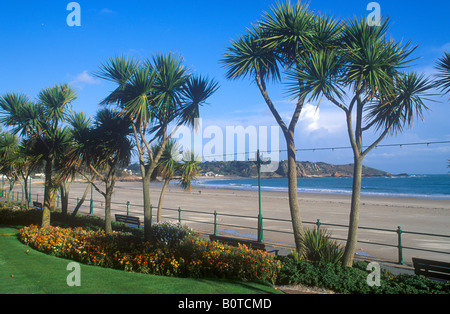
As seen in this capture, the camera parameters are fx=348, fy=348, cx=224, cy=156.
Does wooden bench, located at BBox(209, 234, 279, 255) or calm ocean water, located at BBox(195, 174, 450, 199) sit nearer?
wooden bench, located at BBox(209, 234, 279, 255)

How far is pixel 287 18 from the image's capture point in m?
8.29

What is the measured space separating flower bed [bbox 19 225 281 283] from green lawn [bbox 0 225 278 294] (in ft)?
1.69

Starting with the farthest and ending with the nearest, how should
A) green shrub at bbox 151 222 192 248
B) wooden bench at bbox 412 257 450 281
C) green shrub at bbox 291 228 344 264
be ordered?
1. green shrub at bbox 151 222 192 248
2. green shrub at bbox 291 228 344 264
3. wooden bench at bbox 412 257 450 281

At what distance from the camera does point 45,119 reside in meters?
13.6

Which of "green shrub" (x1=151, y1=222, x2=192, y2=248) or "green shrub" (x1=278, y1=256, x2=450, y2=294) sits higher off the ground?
"green shrub" (x1=151, y1=222, x2=192, y2=248)

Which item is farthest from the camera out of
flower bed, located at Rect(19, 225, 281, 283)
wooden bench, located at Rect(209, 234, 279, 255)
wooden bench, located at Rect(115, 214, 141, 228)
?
wooden bench, located at Rect(115, 214, 141, 228)

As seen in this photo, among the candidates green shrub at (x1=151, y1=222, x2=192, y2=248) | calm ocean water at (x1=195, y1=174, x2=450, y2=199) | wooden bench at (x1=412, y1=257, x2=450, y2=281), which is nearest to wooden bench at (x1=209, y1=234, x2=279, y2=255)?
green shrub at (x1=151, y1=222, x2=192, y2=248)

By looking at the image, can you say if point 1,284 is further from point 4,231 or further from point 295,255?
point 4,231

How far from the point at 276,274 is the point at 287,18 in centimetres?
584

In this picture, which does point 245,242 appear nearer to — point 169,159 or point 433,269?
point 433,269

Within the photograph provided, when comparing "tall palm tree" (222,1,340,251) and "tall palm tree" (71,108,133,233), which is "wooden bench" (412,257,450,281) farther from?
"tall palm tree" (71,108,133,233)

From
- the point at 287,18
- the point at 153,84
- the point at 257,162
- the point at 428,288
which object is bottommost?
the point at 428,288

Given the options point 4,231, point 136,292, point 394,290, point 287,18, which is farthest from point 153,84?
point 4,231

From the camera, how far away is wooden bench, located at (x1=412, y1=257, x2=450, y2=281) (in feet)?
23.7
